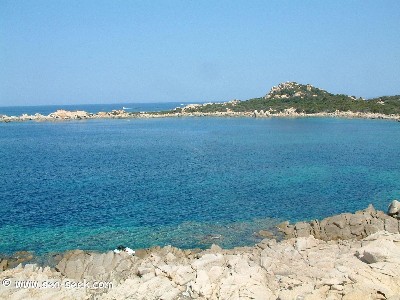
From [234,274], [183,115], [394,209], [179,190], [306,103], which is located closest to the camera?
[234,274]

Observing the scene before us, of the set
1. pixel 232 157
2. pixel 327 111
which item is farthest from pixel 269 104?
pixel 232 157

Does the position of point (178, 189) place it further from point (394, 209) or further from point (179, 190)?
point (394, 209)

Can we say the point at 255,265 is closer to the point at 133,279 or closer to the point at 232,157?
the point at 133,279

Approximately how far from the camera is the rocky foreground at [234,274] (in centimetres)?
1411

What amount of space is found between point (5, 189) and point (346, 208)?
2918 cm

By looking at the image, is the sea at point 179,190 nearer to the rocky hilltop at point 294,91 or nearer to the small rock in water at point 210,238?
the small rock in water at point 210,238

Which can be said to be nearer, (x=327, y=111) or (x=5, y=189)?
(x=5, y=189)

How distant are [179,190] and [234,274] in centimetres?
1933

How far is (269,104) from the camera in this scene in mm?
139250

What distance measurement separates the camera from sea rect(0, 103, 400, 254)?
80.3 feet

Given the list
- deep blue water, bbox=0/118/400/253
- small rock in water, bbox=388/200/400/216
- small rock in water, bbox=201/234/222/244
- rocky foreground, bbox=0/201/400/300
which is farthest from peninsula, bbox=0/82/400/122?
rocky foreground, bbox=0/201/400/300

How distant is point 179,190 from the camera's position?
3447cm

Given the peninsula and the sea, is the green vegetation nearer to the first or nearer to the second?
the peninsula

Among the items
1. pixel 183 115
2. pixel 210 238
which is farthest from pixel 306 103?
pixel 210 238
